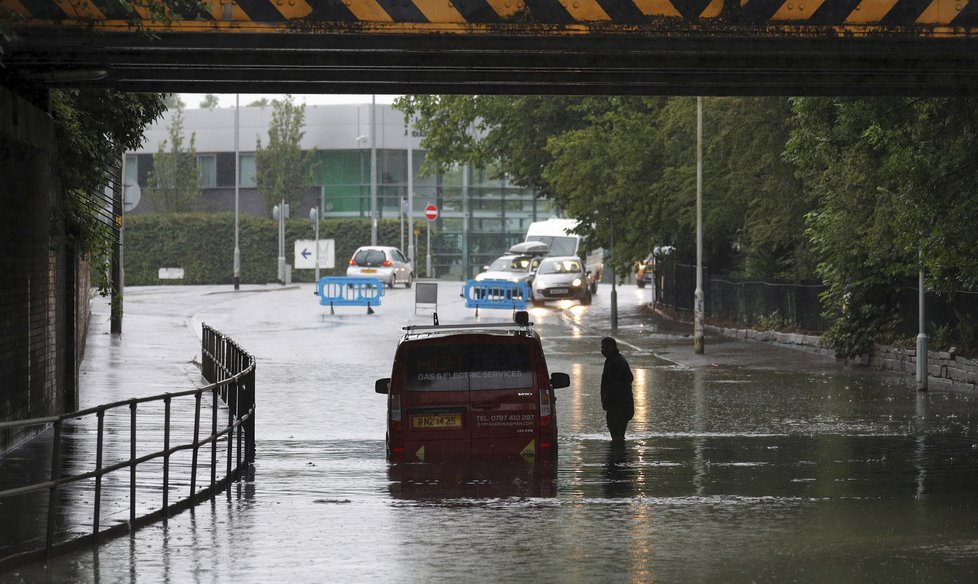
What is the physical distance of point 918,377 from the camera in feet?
86.1

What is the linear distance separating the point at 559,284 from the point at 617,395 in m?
35.8

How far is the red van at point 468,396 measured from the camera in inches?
630

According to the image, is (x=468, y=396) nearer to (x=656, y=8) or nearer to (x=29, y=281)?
(x=656, y=8)

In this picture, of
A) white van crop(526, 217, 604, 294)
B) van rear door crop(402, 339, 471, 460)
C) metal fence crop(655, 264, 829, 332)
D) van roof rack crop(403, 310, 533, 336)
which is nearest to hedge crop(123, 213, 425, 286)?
white van crop(526, 217, 604, 294)

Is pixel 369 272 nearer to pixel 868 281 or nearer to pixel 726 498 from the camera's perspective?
pixel 868 281

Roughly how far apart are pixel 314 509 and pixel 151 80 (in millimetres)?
6674

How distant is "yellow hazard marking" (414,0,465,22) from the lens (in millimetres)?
15242

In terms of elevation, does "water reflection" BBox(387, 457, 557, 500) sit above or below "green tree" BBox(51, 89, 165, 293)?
below

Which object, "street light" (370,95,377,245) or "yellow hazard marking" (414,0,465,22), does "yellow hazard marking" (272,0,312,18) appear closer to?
"yellow hazard marking" (414,0,465,22)

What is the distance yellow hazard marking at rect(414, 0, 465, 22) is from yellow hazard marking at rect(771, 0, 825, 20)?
305cm

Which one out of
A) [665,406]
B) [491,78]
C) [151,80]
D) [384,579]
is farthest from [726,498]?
[665,406]

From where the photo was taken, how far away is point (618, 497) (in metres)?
14.1

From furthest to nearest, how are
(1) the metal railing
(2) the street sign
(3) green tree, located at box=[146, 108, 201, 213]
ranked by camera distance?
(3) green tree, located at box=[146, 108, 201, 213] < (2) the street sign < (1) the metal railing

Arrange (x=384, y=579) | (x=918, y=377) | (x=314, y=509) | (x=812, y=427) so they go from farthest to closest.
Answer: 1. (x=918, y=377)
2. (x=812, y=427)
3. (x=314, y=509)
4. (x=384, y=579)
